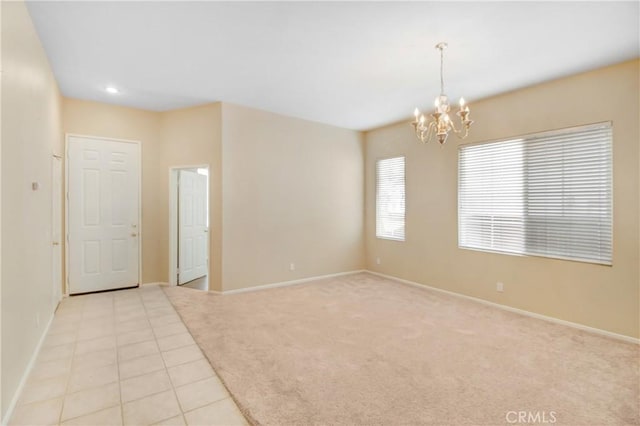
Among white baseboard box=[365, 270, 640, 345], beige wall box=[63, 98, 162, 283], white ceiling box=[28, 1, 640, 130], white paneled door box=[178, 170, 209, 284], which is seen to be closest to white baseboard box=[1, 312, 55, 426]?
beige wall box=[63, 98, 162, 283]

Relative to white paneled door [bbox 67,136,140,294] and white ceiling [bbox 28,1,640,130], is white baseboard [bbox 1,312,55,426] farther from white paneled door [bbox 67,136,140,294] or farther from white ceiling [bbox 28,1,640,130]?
white ceiling [bbox 28,1,640,130]

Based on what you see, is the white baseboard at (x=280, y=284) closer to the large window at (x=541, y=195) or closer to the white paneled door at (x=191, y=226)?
the white paneled door at (x=191, y=226)

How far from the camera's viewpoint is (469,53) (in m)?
3.00

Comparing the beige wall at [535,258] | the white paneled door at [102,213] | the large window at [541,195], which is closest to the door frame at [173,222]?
the white paneled door at [102,213]

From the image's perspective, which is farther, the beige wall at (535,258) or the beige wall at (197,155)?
the beige wall at (197,155)

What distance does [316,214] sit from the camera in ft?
18.5

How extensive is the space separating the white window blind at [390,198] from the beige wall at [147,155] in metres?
3.98

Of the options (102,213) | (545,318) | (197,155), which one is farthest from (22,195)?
(545,318)

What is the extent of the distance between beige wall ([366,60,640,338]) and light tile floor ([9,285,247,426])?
12.1 feet

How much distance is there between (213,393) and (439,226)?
3.96 m

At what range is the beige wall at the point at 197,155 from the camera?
15.3ft

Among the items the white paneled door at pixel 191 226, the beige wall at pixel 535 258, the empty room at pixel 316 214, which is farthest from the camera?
the white paneled door at pixel 191 226

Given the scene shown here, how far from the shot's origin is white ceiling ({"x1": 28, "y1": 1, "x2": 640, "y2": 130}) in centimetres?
239

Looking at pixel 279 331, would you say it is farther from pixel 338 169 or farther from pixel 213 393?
pixel 338 169
